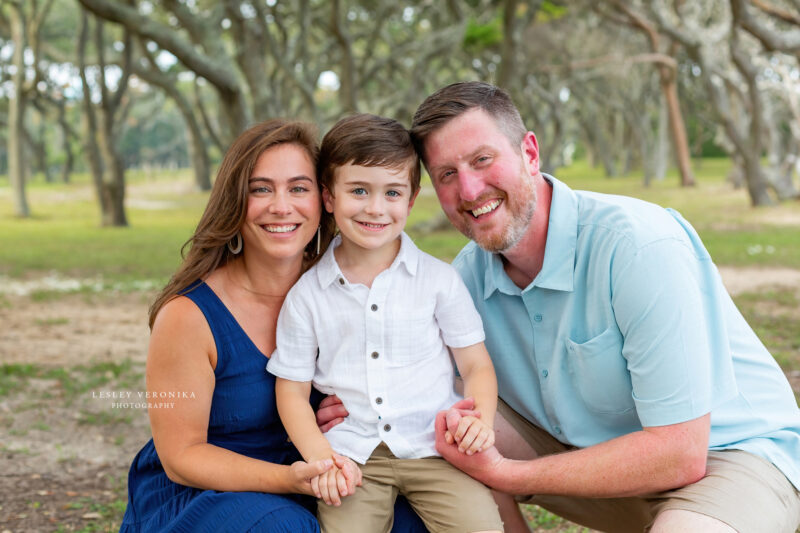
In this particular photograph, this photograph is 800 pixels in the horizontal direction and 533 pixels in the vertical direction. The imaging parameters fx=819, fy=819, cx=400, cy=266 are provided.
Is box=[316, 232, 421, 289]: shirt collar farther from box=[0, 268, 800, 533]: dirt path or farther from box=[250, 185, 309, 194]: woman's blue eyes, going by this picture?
box=[0, 268, 800, 533]: dirt path

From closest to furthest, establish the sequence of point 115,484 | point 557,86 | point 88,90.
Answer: point 115,484
point 88,90
point 557,86

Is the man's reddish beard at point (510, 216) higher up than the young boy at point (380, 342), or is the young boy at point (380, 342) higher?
the man's reddish beard at point (510, 216)

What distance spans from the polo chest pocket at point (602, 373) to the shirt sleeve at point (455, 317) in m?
0.32

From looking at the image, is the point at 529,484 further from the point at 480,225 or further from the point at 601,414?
the point at 480,225

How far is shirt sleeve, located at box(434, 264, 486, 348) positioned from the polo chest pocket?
32 centimetres

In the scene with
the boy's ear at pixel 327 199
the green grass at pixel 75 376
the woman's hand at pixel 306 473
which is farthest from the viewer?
the green grass at pixel 75 376

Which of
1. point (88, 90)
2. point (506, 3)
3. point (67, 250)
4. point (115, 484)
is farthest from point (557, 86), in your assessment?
point (115, 484)

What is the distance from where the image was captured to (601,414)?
279 cm

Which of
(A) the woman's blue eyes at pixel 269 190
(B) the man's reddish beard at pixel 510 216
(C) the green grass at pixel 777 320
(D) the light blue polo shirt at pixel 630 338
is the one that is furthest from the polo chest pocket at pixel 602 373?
(C) the green grass at pixel 777 320

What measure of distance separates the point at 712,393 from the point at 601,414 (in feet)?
1.21

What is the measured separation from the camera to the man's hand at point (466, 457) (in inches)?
102

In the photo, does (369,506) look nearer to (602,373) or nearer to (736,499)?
(602,373)

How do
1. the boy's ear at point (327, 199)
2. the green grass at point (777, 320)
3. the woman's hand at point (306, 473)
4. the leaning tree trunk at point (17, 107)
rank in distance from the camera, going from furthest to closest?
1. the leaning tree trunk at point (17, 107)
2. the green grass at point (777, 320)
3. the boy's ear at point (327, 199)
4. the woman's hand at point (306, 473)

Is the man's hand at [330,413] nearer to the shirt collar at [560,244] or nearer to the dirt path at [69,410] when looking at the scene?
the shirt collar at [560,244]
